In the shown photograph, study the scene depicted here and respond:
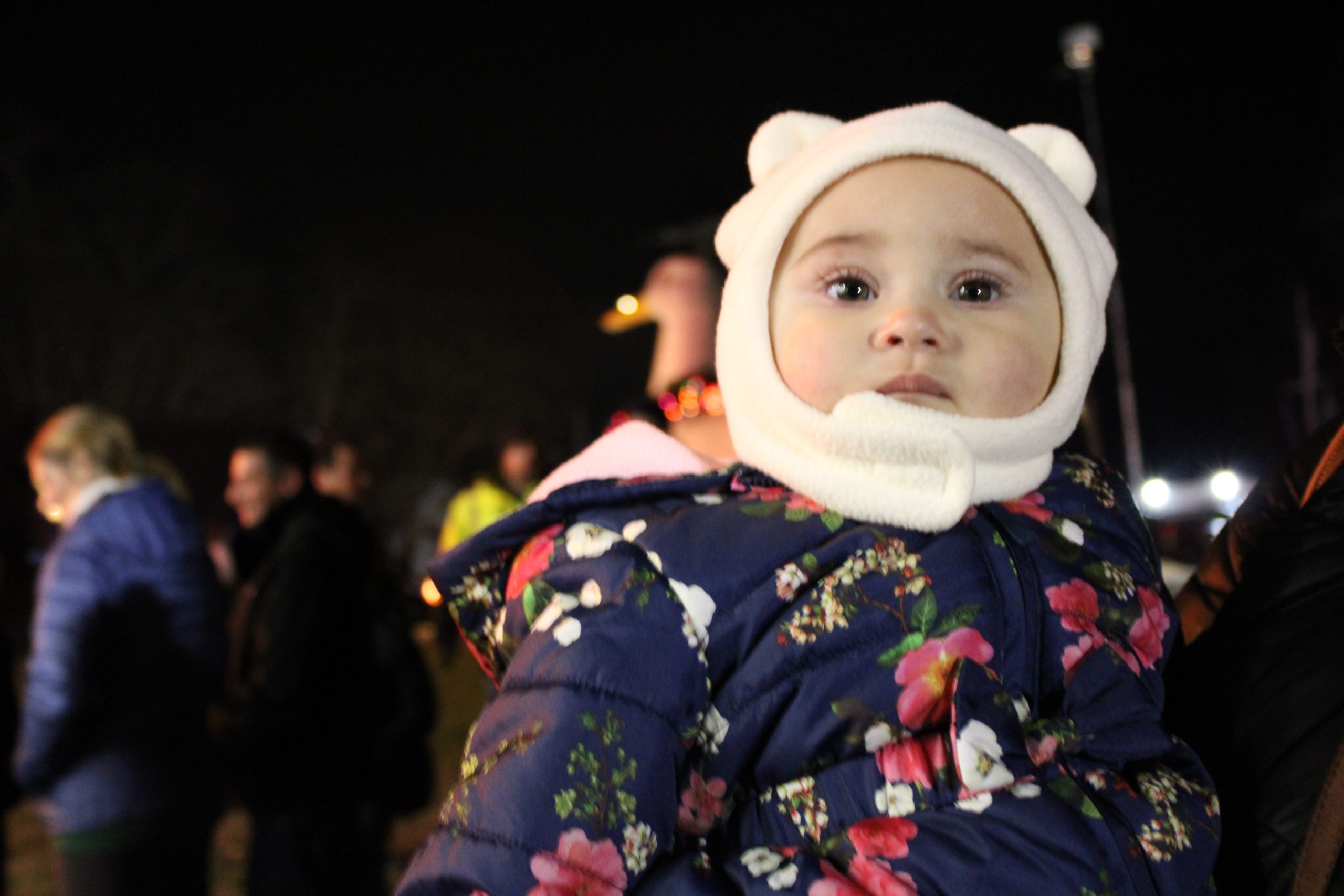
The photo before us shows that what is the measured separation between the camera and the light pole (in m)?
7.38

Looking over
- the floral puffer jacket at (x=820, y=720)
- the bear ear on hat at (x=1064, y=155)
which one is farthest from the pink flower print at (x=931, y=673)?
the bear ear on hat at (x=1064, y=155)

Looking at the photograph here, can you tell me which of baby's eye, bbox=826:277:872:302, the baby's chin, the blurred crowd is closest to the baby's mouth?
the baby's chin

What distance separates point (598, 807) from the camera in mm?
1083

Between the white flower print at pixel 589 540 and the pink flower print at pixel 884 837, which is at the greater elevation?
the white flower print at pixel 589 540

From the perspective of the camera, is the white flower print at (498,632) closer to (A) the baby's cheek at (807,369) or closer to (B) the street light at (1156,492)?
(A) the baby's cheek at (807,369)

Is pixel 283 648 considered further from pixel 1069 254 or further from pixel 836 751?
pixel 1069 254

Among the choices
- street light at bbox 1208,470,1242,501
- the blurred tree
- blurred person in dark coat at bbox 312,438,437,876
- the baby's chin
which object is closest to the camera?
the baby's chin

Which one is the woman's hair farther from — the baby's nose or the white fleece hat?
the baby's nose

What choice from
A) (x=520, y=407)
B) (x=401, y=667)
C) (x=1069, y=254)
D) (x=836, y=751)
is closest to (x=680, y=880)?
(x=836, y=751)

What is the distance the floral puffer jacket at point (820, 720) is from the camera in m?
1.08

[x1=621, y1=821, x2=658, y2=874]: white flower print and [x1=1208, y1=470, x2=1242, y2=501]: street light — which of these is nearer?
[x1=621, y1=821, x2=658, y2=874]: white flower print

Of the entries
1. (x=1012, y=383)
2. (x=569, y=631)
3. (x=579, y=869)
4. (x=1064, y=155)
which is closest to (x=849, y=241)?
(x=1012, y=383)

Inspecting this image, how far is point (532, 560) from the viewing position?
1329 mm

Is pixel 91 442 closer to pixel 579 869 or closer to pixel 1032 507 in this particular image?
pixel 579 869
